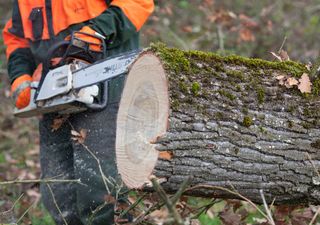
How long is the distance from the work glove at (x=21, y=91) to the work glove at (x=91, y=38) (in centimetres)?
52

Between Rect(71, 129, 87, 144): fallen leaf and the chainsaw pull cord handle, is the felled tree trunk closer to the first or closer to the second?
Rect(71, 129, 87, 144): fallen leaf

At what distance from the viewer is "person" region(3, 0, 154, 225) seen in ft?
11.7

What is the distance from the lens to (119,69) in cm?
310

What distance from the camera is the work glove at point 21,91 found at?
3.92 metres

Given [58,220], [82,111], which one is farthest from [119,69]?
[58,220]

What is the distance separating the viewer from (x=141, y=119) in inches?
123

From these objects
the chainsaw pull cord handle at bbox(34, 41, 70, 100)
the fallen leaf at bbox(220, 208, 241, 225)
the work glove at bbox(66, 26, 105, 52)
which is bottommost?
the fallen leaf at bbox(220, 208, 241, 225)

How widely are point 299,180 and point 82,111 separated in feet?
4.47

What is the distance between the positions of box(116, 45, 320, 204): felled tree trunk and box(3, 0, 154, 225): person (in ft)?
1.16

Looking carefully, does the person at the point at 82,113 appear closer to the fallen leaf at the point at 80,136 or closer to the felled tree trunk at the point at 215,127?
the fallen leaf at the point at 80,136

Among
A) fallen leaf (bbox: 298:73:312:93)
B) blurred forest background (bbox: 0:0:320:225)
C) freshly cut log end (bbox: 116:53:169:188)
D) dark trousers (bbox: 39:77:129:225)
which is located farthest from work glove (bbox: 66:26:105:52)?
blurred forest background (bbox: 0:0:320:225)

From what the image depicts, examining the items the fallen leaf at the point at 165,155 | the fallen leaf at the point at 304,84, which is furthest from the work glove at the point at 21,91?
the fallen leaf at the point at 304,84

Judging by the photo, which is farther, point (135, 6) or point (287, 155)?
point (135, 6)

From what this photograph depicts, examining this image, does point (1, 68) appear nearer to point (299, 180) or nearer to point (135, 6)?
point (135, 6)
